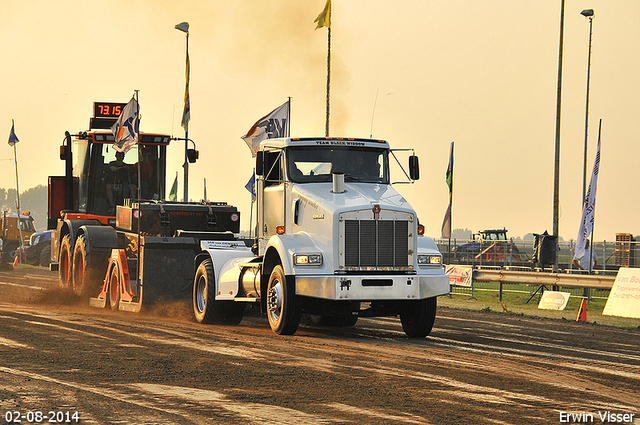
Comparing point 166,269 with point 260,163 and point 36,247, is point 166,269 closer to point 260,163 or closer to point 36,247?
point 260,163

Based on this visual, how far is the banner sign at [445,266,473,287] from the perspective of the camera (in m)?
26.7

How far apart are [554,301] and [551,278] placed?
2.35 ft

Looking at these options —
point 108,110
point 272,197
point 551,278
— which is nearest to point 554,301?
point 551,278

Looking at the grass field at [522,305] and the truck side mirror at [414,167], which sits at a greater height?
the truck side mirror at [414,167]

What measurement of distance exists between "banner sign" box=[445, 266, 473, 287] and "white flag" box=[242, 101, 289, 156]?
7364 millimetres

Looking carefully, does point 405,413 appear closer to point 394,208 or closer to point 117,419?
point 117,419

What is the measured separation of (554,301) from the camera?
21812 mm

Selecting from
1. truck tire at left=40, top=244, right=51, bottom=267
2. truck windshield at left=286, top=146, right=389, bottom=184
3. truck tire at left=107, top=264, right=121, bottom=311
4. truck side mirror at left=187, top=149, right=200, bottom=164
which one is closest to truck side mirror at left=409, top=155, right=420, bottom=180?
truck windshield at left=286, top=146, right=389, bottom=184

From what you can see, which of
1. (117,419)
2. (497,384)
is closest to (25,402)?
(117,419)

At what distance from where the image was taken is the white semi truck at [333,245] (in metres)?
12.9

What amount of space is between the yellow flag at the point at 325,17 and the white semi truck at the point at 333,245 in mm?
21495

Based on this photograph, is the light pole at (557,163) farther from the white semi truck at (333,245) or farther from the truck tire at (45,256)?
the truck tire at (45,256)

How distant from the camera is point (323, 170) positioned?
46.1 ft

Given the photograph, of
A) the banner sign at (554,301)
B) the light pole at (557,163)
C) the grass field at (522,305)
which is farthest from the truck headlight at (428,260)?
the light pole at (557,163)
